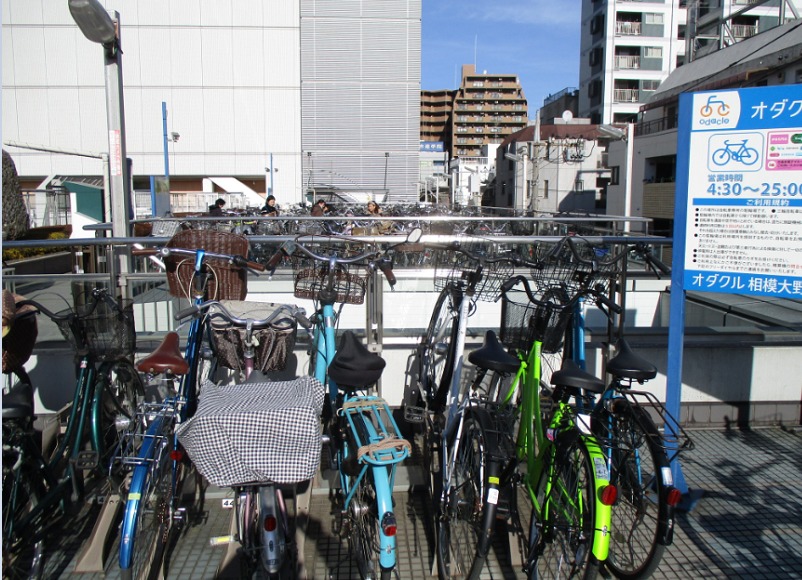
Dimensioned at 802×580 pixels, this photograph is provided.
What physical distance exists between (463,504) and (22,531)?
189 cm

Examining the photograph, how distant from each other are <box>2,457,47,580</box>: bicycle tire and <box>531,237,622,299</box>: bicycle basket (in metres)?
2.56

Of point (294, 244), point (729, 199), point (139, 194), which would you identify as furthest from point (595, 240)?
point (139, 194)

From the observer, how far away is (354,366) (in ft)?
9.14

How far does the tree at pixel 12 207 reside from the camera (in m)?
15.4

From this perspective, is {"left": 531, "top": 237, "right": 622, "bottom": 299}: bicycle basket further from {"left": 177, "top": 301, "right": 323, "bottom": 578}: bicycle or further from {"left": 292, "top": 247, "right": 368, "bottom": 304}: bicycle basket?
{"left": 177, "top": 301, "right": 323, "bottom": 578}: bicycle

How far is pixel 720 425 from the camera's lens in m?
4.48

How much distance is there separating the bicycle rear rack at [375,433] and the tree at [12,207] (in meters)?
15.2

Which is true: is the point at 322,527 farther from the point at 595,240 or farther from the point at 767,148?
the point at 767,148

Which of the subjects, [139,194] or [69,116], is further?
[69,116]

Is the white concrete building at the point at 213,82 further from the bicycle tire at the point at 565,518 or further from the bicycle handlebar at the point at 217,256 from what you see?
the bicycle tire at the point at 565,518

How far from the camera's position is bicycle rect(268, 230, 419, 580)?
2387 mm

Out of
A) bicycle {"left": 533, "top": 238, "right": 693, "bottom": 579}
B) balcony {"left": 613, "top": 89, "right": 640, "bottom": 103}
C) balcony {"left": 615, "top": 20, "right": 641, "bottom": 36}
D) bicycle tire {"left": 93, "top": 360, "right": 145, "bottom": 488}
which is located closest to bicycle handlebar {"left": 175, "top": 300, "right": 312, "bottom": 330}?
bicycle tire {"left": 93, "top": 360, "right": 145, "bottom": 488}

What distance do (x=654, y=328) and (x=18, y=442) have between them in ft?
12.9

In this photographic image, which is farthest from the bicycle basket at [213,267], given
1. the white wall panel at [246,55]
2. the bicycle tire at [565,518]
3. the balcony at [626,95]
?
the balcony at [626,95]
